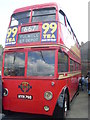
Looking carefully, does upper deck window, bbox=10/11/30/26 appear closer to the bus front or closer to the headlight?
the bus front

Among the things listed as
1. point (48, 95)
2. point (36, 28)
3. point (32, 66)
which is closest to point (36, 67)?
point (32, 66)

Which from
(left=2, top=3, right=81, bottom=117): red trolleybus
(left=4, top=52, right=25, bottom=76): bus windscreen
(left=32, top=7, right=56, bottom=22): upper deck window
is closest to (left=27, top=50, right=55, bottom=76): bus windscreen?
(left=2, top=3, right=81, bottom=117): red trolleybus

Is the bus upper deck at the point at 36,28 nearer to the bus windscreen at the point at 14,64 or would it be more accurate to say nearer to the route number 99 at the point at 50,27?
the route number 99 at the point at 50,27

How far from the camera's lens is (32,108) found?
4.95 metres

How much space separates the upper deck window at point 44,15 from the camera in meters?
5.66

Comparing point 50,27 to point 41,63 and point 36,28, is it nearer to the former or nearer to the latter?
point 36,28

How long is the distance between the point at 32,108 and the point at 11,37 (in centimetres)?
249

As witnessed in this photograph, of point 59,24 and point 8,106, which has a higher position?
point 59,24

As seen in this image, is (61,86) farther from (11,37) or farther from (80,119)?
(11,37)

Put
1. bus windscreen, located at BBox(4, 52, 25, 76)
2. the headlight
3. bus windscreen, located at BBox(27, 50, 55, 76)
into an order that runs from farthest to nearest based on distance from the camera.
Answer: bus windscreen, located at BBox(4, 52, 25, 76) < bus windscreen, located at BBox(27, 50, 55, 76) < the headlight

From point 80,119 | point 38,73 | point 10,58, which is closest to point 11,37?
point 10,58

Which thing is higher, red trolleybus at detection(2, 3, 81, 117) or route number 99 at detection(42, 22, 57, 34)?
route number 99 at detection(42, 22, 57, 34)

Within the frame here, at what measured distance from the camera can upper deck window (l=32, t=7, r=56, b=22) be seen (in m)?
5.66

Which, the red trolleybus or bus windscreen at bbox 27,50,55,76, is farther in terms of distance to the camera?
bus windscreen at bbox 27,50,55,76
